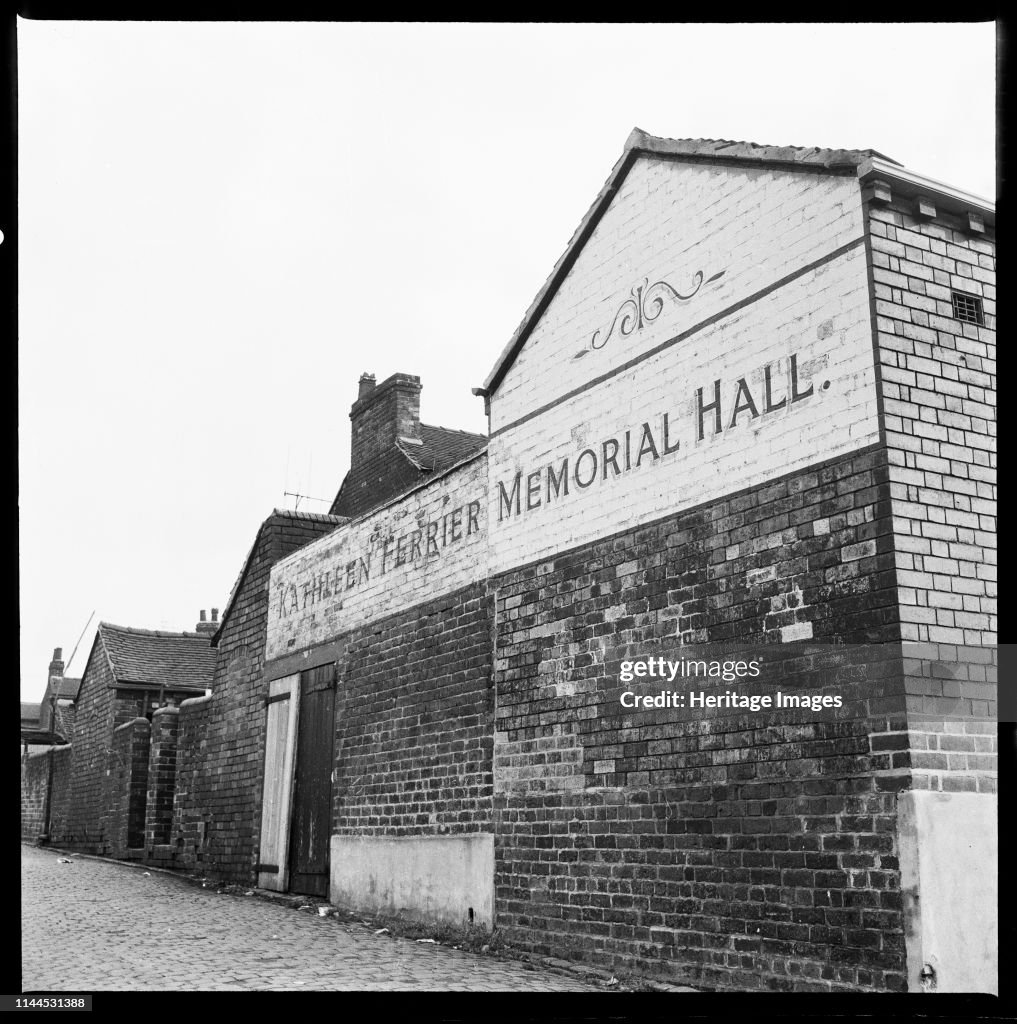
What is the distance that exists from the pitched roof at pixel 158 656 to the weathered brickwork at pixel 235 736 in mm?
5697

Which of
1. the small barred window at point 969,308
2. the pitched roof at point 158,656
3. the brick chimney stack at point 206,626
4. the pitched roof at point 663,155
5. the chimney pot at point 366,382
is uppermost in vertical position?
the chimney pot at point 366,382

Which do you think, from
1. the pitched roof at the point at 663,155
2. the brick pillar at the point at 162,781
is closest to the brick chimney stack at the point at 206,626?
the brick pillar at the point at 162,781

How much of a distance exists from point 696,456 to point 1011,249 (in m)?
2.09

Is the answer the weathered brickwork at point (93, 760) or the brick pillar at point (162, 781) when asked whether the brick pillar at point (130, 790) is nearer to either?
the weathered brickwork at point (93, 760)

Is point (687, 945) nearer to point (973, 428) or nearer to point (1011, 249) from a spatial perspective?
point (973, 428)

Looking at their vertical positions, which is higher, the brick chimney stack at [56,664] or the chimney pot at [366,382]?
the chimney pot at [366,382]

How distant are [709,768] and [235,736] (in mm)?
8461

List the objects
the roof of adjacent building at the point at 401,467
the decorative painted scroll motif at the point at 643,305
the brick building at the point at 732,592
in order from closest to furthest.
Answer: the brick building at the point at 732,592
the decorative painted scroll motif at the point at 643,305
the roof of adjacent building at the point at 401,467

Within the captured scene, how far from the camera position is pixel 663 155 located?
756 centimetres

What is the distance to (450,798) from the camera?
9070mm

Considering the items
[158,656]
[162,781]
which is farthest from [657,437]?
[158,656]

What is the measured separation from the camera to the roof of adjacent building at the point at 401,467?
54.0ft

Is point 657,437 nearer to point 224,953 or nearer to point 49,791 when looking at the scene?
point 224,953
